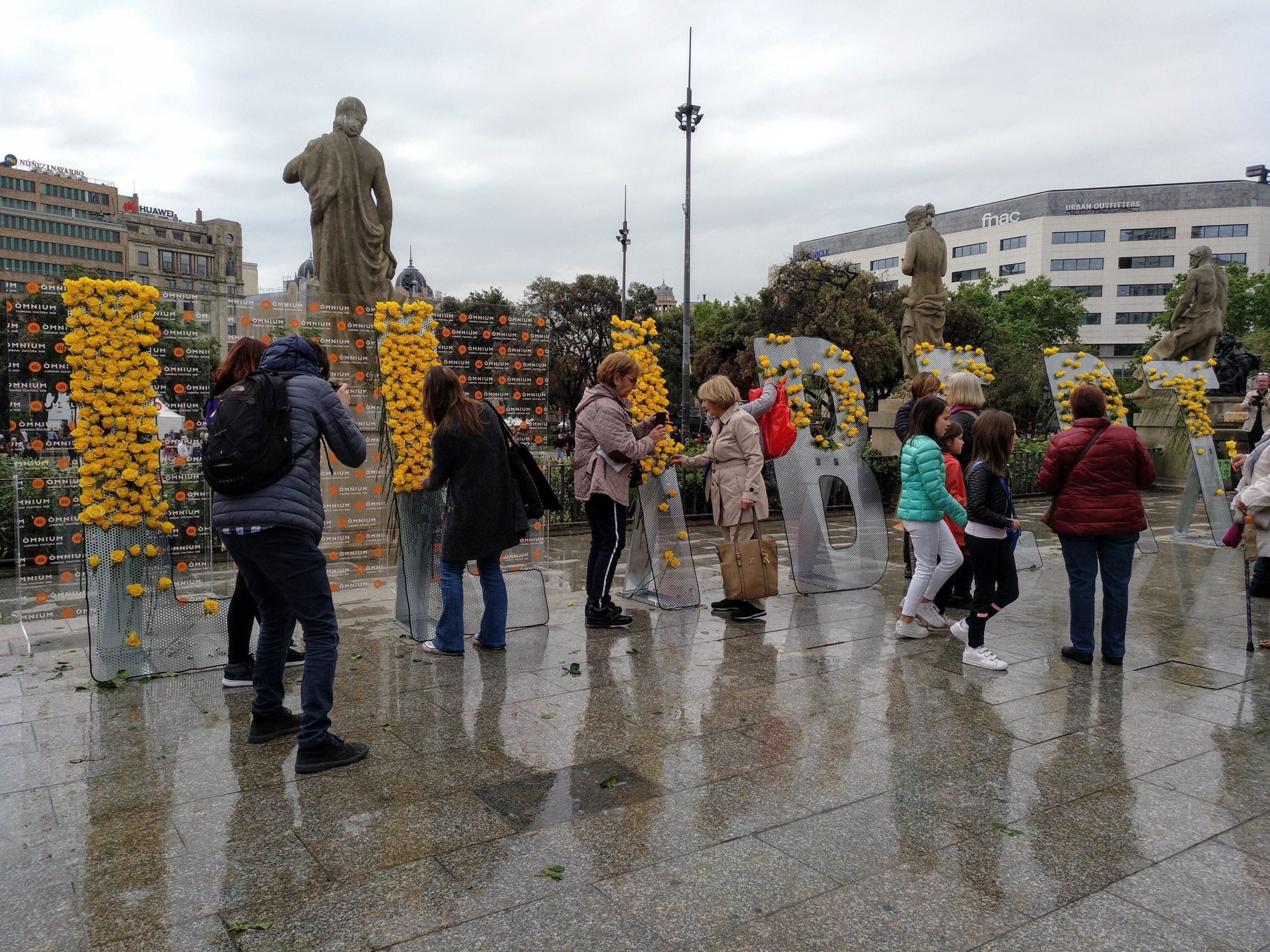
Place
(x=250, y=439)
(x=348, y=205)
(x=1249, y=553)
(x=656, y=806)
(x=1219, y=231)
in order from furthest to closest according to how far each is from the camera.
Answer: (x=1219, y=231)
(x=348, y=205)
(x=1249, y=553)
(x=250, y=439)
(x=656, y=806)

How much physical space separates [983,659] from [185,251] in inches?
4872

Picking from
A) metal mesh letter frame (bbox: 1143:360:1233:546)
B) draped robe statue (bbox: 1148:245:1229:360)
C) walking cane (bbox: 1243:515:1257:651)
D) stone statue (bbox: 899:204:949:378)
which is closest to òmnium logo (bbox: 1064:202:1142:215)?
draped robe statue (bbox: 1148:245:1229:360)

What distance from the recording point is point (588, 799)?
3.51m

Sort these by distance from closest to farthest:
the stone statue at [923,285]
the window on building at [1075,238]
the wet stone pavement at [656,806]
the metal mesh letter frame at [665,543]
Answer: the wet stone pavement at [656,806] → the metal mesh letter frame at [665,543] → the stone statue at [923,285] → the window on building at [1075,238]

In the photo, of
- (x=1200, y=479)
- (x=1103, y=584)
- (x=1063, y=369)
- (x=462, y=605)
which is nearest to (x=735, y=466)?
(x=462, y=605)

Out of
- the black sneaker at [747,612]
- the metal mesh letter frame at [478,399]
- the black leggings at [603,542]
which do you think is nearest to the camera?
the metal mesh letter frame at [478,399]

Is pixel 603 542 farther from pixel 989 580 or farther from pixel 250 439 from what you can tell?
pixel 250 439

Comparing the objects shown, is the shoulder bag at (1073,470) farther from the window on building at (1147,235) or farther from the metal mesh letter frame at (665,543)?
the window on building at (1147,235)

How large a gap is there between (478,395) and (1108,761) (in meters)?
4.23

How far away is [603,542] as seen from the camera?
634 centimetres

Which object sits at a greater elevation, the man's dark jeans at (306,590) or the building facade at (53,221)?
the building facade at (53,221)

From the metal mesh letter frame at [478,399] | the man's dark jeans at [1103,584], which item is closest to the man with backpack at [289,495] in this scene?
the metal mesh letter frame at [478,399]

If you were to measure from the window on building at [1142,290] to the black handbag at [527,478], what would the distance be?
87.4 m

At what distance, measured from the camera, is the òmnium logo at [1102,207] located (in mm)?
79188
